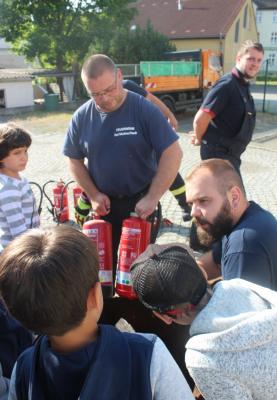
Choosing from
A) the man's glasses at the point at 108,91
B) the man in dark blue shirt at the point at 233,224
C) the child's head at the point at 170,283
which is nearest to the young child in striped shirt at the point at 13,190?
the man's glasses at the point at 108,91

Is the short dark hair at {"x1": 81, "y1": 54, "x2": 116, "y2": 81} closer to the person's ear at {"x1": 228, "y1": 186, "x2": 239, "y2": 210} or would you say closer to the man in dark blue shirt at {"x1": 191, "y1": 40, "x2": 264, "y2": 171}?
the person's ear at {"x1": 228, "y1": 186, "x2": 239, "y2": 210}

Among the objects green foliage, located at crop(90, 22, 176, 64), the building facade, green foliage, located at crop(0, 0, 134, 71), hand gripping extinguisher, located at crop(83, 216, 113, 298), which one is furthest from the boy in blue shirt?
the building facade

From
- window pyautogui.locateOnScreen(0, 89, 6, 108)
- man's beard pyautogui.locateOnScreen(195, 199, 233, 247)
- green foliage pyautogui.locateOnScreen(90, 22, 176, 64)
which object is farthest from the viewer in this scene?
green foliage pyautogui.locateOnScreen(90, 22, 176, 64)

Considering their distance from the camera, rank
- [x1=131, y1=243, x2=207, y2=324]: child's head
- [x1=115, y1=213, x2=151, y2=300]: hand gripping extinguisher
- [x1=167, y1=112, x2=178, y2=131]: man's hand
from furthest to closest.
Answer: [x1=167, y1=112, x2=178, y2=131]: man's hand
[x1=115, y1=213, x2=151, y2=300]: hand gripping extinguisher
[x1=131, y1=243, x2=207, y2=324]: child's head

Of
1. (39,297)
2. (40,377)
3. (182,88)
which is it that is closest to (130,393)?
(40,377)

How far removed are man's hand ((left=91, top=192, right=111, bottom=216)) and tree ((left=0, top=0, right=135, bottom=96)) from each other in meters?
24.8

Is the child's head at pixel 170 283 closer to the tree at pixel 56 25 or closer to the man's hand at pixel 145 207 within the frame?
the man's hand at pixel 145 207

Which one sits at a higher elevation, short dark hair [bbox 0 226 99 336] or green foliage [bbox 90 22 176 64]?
green foliage [bbox 90 22 176 64]

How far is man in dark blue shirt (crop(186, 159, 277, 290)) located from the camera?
1.92 metres

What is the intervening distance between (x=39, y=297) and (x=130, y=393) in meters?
0.39

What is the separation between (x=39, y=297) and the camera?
1.10 m

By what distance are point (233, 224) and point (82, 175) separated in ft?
4.90

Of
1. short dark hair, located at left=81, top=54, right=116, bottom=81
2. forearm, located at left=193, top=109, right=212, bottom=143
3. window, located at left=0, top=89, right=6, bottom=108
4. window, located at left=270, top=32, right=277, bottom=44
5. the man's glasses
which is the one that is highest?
window, located at left=270, top=32, right=277, bottom=44

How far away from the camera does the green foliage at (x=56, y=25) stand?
1003 inches
